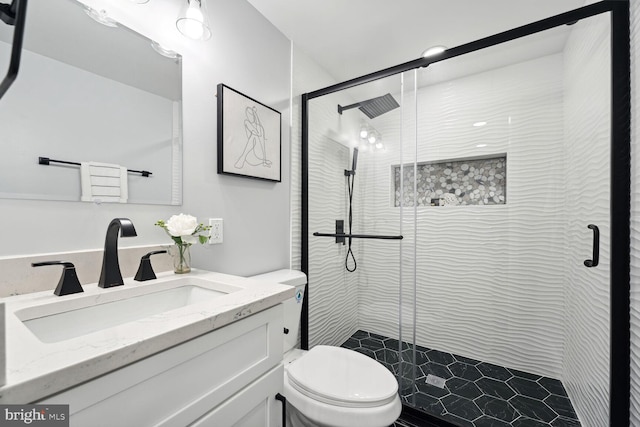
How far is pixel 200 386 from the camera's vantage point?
63cm

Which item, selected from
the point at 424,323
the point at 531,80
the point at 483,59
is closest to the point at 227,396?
the point at 424,323

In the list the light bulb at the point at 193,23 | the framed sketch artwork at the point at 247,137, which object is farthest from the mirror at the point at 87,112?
the framed sketch artwork at the point at 247,137

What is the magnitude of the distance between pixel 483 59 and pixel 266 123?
4.28 feet

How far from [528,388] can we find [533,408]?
16cm

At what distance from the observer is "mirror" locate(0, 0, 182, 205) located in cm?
80

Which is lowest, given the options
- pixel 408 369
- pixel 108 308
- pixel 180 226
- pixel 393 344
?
pixel 408 369

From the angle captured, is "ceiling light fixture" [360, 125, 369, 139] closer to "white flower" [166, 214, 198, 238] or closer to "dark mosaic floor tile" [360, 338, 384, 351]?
"white flower" [166, 214, 198, 238]

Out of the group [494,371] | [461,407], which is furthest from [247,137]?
[494,371]

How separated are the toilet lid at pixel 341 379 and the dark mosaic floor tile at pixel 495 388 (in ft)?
3.06

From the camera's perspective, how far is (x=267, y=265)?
65.9 inches

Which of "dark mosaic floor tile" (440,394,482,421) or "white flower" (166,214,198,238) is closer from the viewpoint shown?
"white flower" (166,214,198,238)

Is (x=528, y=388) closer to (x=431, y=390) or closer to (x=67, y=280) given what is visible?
(x=431, y=390)

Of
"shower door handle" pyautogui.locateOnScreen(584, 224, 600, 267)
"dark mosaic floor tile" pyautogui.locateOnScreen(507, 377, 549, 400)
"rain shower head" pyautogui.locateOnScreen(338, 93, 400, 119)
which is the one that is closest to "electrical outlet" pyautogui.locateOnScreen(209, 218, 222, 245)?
"rain shower head" pyautogui.locateOnScreen(338, 93, 400, 119)

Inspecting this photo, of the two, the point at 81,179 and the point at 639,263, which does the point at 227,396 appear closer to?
the point at 81,179
